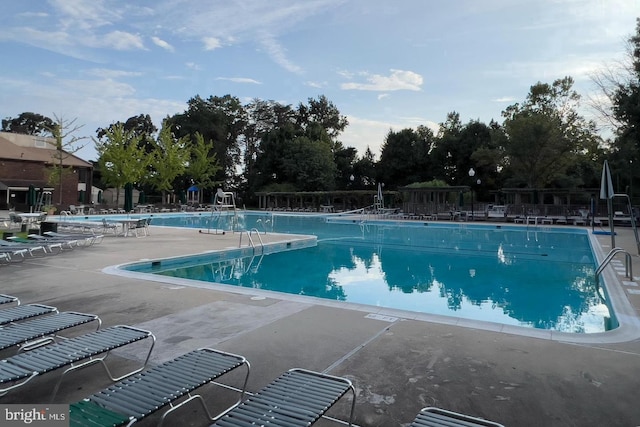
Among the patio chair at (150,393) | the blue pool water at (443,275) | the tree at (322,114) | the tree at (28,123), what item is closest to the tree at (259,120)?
the tree at (322,114)

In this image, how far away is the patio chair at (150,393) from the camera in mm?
2070

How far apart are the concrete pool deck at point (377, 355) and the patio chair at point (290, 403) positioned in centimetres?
34

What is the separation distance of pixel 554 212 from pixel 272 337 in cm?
2249

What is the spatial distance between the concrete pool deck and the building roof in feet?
95.3

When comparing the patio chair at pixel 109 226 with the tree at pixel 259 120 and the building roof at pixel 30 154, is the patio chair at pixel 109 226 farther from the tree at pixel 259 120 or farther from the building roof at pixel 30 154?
the tree at pixel 259 120

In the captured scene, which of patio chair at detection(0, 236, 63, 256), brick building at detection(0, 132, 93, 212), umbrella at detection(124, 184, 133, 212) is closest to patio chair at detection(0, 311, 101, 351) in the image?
patio chair at detection(0, 236, 63, 256)

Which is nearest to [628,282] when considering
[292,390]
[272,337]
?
[272,337]

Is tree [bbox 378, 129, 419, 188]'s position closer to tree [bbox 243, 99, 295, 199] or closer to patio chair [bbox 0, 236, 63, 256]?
tree [bbox 243, 99, 295, 199]

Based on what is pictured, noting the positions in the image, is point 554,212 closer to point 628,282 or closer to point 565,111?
point 565,111

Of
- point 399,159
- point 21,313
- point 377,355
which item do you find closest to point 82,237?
point 21,313

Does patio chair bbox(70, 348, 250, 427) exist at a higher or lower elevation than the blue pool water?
higher

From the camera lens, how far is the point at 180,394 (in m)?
2.29

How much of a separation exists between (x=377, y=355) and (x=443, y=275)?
7.11 meters

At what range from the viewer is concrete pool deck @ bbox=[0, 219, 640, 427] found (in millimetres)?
2764
